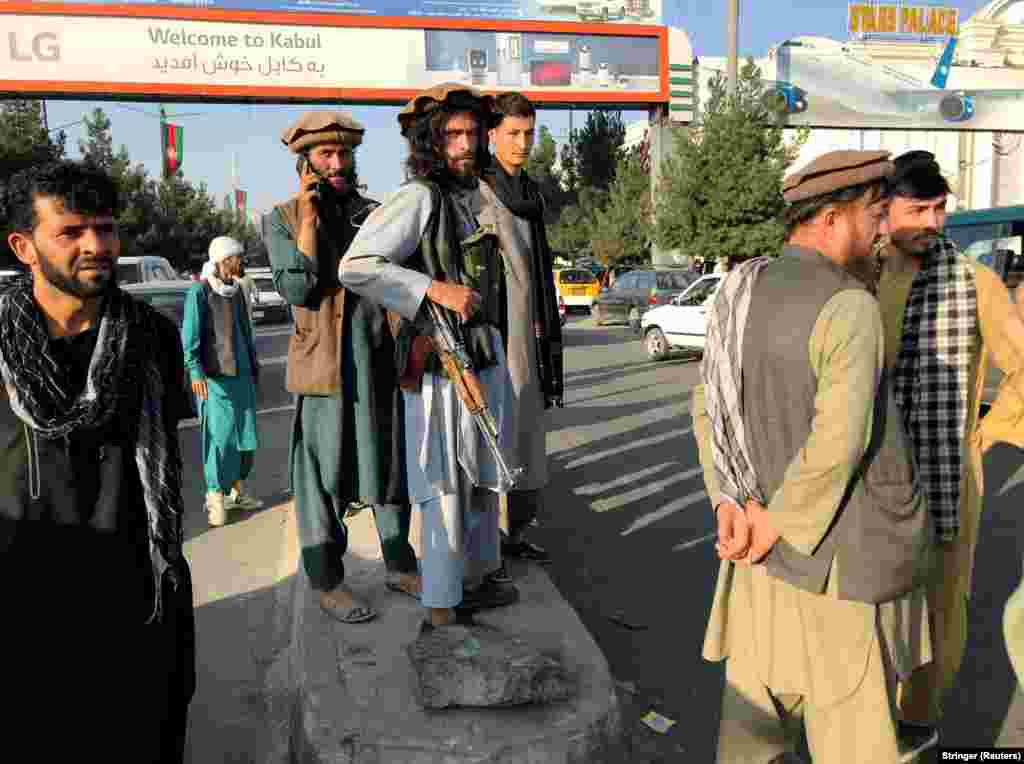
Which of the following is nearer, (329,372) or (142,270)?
(329,372)

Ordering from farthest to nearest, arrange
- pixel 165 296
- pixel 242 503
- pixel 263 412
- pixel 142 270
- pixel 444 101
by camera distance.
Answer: pixel 142 270
pixel 165 296
pixel 263 412
pixel 242 503
pixel 444 101

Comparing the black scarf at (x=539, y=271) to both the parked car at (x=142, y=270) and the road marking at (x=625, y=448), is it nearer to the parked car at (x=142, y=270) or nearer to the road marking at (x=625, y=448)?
the road marking at (x=625, y=448)

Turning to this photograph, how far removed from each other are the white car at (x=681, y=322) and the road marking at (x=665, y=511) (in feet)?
25.5

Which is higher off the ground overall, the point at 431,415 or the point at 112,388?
the point at 112,388

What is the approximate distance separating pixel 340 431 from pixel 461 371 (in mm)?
676

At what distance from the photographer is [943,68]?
30.0 m

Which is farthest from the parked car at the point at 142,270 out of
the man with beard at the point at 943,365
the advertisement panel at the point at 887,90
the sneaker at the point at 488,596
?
the advertisement panel at the point at 887,90

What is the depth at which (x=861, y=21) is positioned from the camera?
107ft

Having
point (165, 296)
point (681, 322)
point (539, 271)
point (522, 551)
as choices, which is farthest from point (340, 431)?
point (681, 322)

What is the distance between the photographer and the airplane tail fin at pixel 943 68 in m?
29.8

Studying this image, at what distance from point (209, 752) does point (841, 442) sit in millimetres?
2359

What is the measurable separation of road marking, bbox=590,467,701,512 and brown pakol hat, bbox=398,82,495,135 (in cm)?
348

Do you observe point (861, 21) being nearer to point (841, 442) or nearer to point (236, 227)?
point (841, 442)

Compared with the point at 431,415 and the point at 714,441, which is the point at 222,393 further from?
the point at 714,441
